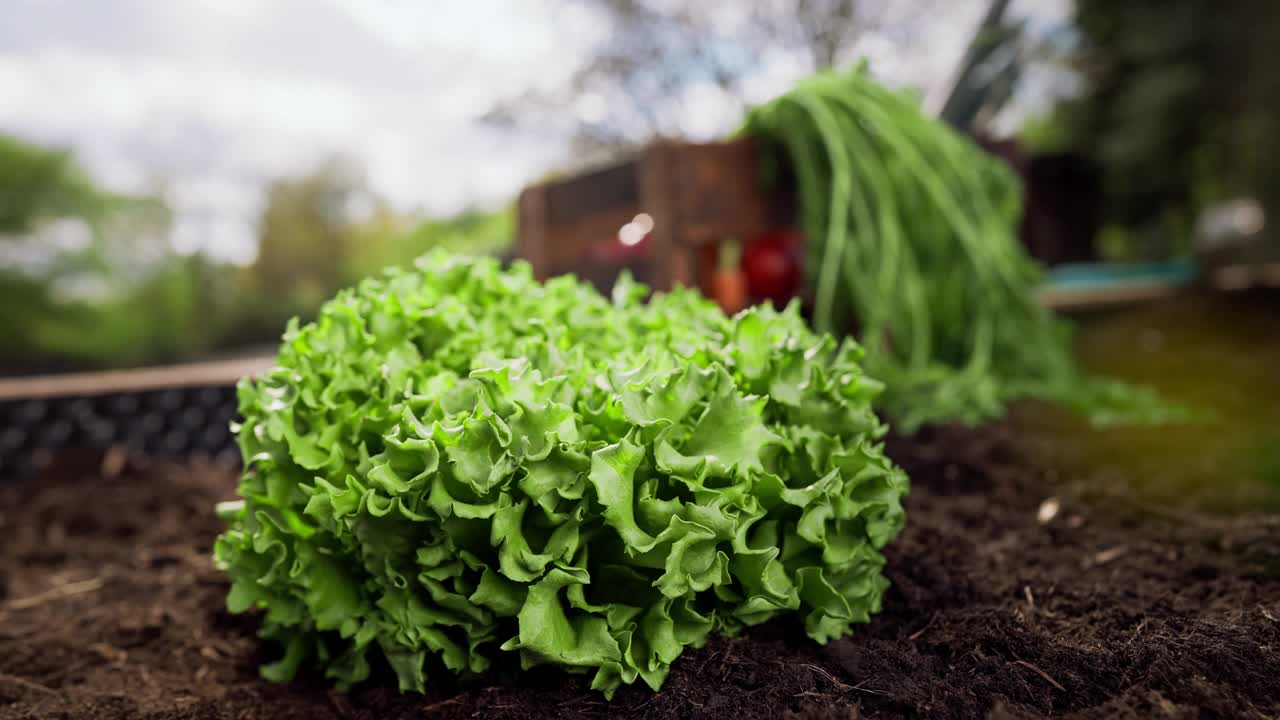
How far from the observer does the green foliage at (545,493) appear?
118 centimetres

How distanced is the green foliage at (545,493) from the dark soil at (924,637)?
0.06 m

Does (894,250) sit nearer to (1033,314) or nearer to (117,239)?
(1033,314)

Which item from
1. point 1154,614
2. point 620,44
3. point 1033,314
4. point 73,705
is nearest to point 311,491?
point 73,705

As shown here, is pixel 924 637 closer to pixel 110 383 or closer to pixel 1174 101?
pixel 110 383

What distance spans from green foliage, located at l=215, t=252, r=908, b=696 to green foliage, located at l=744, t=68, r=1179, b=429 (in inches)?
56.1

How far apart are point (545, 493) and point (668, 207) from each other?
1.95 meters

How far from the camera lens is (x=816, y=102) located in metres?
2.97

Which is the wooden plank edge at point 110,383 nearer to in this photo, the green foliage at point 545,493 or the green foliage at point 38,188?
the green foliage at point 545,493

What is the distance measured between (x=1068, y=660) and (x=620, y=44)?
10398 mm

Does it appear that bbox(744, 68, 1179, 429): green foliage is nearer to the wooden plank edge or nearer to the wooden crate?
the wooden crate

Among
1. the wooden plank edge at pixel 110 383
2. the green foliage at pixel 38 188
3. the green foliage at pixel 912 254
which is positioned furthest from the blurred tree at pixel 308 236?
the green foliage at pixel 912 254

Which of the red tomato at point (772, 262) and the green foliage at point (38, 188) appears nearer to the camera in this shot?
the red tomato at point (772, 262)

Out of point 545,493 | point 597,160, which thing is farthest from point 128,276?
point 545,493

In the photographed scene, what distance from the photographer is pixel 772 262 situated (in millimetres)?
3371
